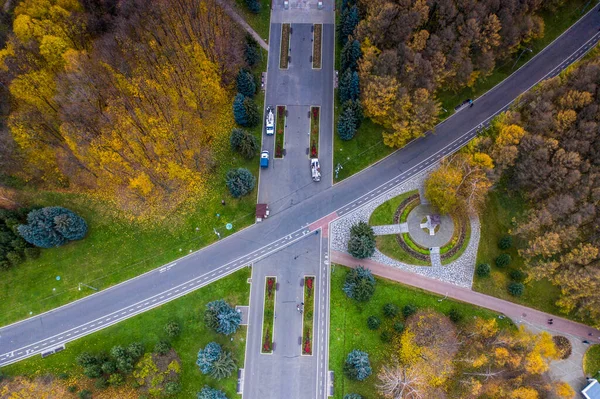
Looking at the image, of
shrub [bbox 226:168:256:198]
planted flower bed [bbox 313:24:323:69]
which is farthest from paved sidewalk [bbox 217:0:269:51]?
shrub [bbox 226:168:256:198]

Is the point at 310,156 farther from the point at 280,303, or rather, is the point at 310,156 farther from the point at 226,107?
the point at 280,303

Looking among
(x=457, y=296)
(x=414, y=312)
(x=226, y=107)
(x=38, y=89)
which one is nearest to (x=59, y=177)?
(x=38, y=89)

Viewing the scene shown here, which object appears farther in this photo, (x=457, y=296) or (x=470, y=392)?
(x=457, y=296)

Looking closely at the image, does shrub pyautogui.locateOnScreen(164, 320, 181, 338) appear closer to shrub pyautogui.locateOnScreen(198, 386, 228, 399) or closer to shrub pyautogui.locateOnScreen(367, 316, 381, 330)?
shrub pyautogui.locateOnScreen(198, 386, 228, 399)

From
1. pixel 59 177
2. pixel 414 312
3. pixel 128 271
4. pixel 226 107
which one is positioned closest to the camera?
pixel 414 312

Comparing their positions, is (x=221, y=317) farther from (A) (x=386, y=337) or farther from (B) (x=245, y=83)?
(B) (x=245, y=83)

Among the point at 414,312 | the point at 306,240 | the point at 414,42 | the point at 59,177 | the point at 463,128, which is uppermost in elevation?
the point at 414,42

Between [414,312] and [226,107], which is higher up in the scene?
[226,107]
